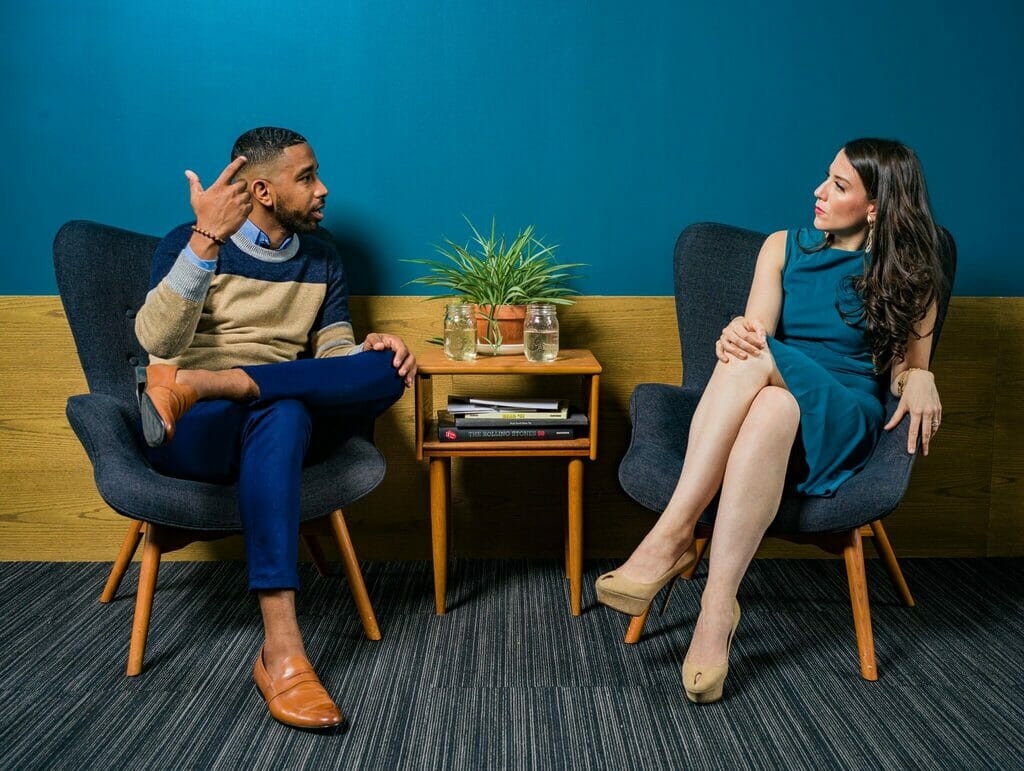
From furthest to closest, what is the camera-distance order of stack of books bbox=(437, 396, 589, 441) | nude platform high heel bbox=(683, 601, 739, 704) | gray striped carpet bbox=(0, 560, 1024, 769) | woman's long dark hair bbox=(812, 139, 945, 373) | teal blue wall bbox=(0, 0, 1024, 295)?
teal blue wall bbox=(0, 0, 1024, 295) < stack of books bbox=(437, 396, 589, 441) < woman's long dark hair bbox=(812, 139, 945, 373) < nude platform high heel bbox=(683, 601, 739, 704) < gray striped carpet bbox=(0, 560, 1024, 769)

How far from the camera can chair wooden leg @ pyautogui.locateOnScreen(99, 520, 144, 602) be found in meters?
2.29

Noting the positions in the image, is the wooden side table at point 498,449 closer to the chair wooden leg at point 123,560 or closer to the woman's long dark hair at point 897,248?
the woman's long dark hair at point 897,248

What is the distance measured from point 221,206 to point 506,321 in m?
0.78

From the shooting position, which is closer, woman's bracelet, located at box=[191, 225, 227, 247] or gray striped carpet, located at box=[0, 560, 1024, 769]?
gray striped carpet, located at box=[0, 560, 1024, 769]

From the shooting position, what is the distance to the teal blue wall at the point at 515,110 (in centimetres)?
243

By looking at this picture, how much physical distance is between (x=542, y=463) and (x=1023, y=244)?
5.04ft

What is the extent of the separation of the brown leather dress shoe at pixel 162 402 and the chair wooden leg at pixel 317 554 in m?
0.78

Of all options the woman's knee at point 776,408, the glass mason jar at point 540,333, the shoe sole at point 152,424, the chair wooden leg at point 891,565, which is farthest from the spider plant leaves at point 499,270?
the chair wooden leg at point 891,565

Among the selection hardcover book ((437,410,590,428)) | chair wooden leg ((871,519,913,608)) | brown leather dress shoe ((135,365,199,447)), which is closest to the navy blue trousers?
brown leather dress shoe ((135,365,199,447))

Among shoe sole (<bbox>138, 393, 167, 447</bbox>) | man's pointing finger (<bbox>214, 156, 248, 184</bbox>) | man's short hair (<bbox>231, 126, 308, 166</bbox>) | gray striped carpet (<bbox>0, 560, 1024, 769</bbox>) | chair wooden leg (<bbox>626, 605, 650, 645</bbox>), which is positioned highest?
man's short hair (<bbox>231, 126, 308, 166</bbox>)

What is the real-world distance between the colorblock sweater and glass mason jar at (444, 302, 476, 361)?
0.24 meters

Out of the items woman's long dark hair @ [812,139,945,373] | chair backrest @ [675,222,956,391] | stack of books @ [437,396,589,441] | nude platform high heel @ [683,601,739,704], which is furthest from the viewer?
chair backrest @ [675,222,956,391]

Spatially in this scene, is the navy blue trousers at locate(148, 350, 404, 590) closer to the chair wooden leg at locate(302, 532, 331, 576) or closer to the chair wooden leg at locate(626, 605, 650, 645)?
the chair wooden leg at locate(302, 532, 331, 576)

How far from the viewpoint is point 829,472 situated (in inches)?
73.6
